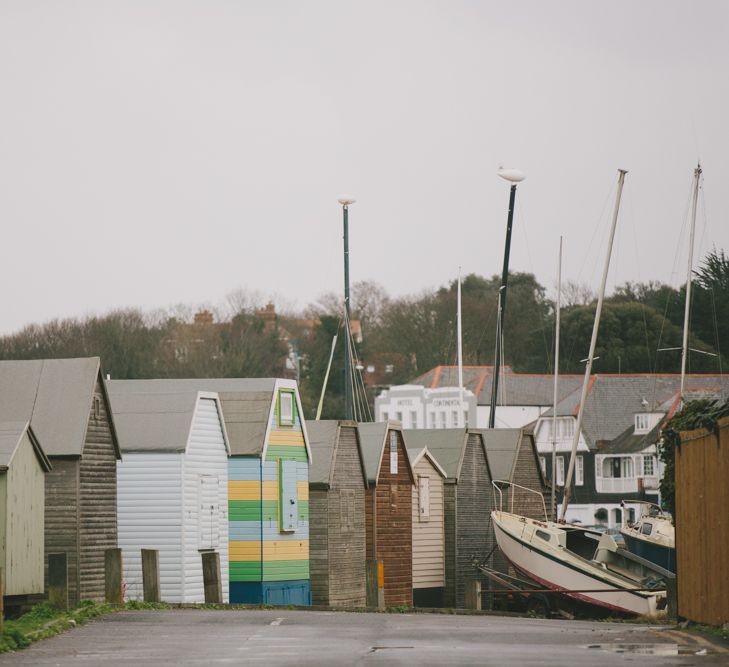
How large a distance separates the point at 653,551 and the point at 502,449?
30.5 feet

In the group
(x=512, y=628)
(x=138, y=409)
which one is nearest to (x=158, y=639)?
(x=512, y=628)

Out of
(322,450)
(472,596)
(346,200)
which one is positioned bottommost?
(472,596)

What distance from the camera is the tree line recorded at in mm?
95062

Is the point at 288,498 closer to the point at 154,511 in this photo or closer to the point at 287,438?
the point at 287,438

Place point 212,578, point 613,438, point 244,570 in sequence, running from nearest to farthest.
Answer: point 212,578 < point 244,570 < point 613,438

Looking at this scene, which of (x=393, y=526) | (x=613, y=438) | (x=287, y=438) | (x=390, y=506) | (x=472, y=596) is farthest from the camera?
(x=613, y=438)

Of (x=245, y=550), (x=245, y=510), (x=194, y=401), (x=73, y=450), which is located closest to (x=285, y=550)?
(x=245, y=550)

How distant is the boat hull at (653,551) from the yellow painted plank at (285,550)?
42.4 ft

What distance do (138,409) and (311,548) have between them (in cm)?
827

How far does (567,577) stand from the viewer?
4547cm

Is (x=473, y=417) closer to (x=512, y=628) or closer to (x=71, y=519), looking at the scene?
(x=71, y=519)

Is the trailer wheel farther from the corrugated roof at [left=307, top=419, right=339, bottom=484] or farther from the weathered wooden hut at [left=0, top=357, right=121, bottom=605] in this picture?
the weathered wooden hut at [left=0, top=357, right=121, bottom=605]

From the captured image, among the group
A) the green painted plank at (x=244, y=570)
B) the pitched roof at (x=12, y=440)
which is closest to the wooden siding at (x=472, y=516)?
the green painted plank at (x=244, y=570)

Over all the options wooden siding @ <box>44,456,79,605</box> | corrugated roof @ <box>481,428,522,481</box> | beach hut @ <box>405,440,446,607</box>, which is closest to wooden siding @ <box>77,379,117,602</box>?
wooden siding @ <box>44,456,79,605</box>
